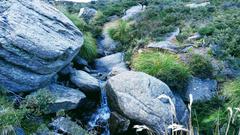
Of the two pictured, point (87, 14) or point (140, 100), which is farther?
point (87, 14)

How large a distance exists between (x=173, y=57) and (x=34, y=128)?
14.1 feet

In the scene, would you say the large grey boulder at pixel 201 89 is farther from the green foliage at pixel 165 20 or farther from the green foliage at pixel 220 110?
the green foliage at pixel 165 20

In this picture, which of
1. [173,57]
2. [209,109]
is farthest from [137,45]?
[209,109]

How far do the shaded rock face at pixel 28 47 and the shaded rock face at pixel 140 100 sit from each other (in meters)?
1.24

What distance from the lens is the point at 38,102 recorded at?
6438 millimetres

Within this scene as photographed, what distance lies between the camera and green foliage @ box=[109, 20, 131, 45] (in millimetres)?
12547

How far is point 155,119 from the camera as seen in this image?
6.78 m

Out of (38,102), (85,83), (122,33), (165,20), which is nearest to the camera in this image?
(38,102)

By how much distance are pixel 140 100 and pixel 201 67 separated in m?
2.56

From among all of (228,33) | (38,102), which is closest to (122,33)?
(228,33)

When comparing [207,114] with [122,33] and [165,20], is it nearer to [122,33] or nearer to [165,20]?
[122,33]

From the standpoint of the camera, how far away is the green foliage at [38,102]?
6.43 m

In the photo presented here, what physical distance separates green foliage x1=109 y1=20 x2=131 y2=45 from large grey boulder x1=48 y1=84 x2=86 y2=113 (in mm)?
5175

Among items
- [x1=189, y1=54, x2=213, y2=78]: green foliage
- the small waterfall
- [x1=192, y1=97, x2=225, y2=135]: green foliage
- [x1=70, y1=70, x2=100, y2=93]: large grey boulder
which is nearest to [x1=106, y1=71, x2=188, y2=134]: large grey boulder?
the small waterfall
